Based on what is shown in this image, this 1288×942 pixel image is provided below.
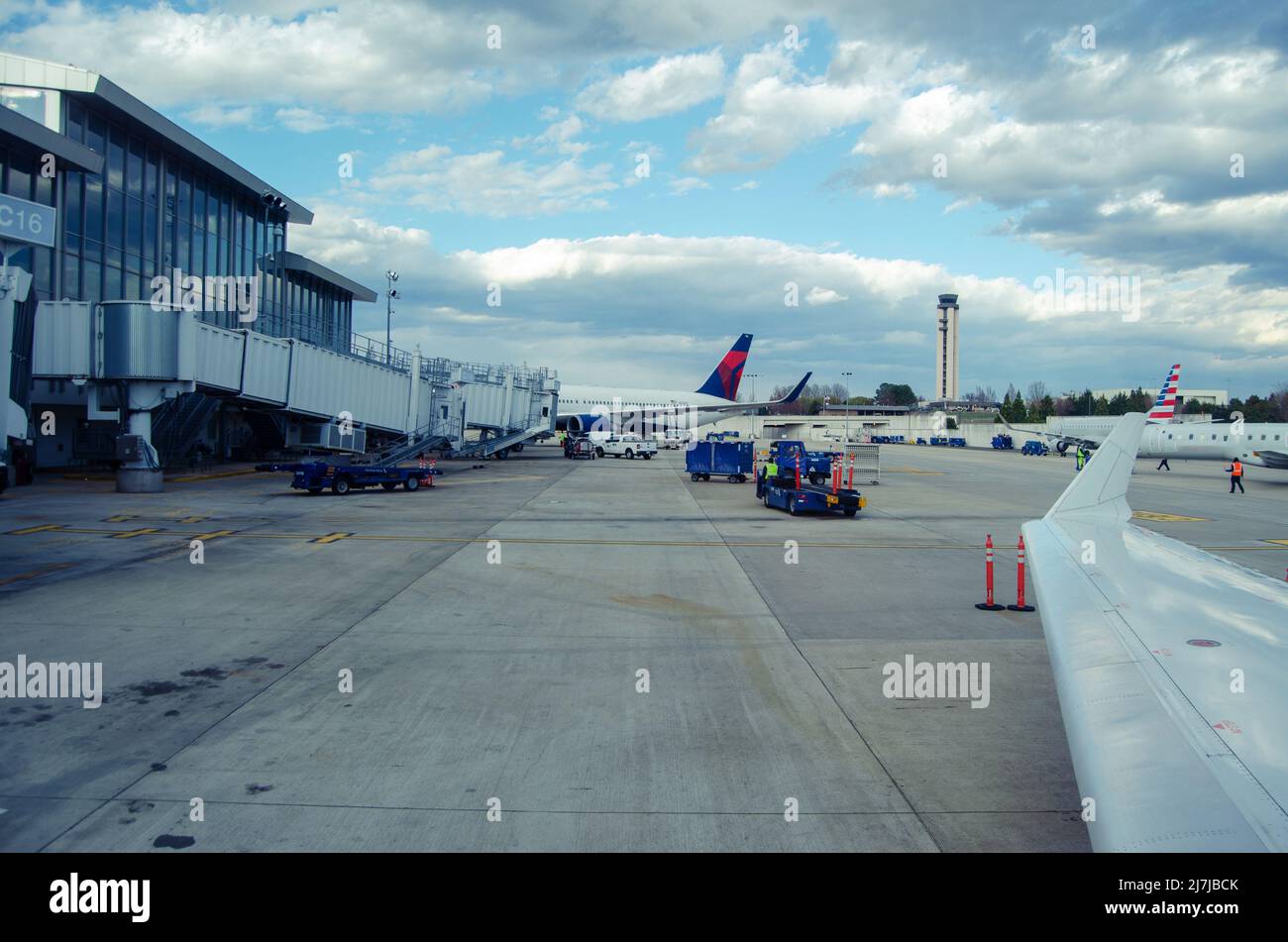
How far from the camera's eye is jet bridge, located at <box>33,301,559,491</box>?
103 feet

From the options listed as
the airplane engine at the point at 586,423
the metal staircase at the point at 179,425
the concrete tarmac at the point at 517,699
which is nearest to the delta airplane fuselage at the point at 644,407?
the airplane engine at the point at 586,423

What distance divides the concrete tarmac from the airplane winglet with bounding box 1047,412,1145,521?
6.84ft

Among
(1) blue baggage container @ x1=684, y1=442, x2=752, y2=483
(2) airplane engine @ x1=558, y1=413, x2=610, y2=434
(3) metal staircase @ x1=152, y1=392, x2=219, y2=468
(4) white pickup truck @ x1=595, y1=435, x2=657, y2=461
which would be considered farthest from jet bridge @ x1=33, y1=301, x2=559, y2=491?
(1) blue baggage container @ x1=684, y1=442, x2=752, y2=483

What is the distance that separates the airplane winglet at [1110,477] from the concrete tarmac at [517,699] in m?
2.09

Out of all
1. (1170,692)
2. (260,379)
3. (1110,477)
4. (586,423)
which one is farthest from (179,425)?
(1170,692)

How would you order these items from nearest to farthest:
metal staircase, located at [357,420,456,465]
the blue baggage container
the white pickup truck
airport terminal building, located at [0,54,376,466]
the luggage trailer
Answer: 1. the luggage trailer
2. airport terminal building, located at [0,54,376,466]
3. metal staircase, located at [357,420,456,465]
4. the blue baggage container
5. the white pickup truck

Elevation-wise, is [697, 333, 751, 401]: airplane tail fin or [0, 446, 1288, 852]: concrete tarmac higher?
[697, 333, 751, 401]: airplane tail fin

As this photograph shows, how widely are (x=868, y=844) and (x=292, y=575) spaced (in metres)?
13.5

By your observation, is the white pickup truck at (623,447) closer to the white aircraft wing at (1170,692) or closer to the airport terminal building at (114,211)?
the airport terminal building at (114,211)

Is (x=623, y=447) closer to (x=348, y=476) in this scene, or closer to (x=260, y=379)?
(x=260, y=379)

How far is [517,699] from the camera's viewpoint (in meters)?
9.42

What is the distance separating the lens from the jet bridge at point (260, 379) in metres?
31.3

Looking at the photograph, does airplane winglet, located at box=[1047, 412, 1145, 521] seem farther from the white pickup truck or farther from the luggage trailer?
the white pickup truck

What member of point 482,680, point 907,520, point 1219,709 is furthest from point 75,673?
point 907,520
